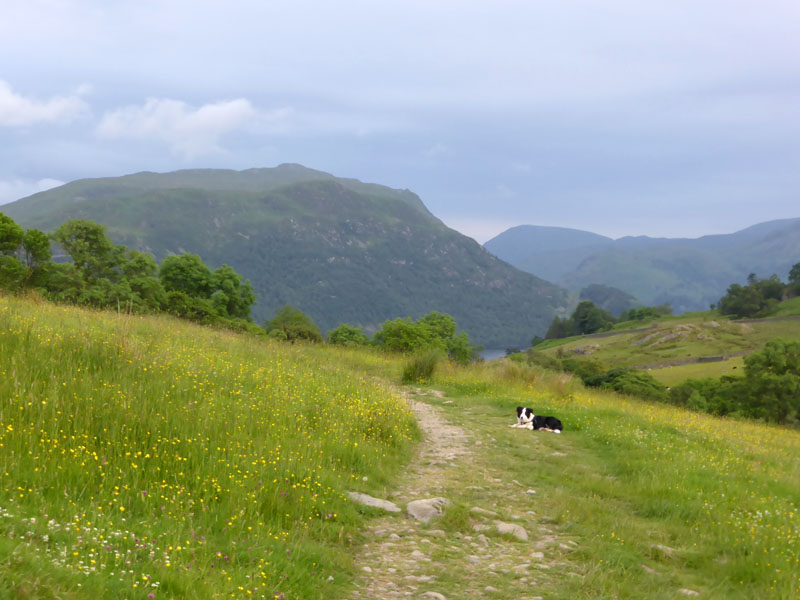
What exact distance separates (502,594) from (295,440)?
380 cm

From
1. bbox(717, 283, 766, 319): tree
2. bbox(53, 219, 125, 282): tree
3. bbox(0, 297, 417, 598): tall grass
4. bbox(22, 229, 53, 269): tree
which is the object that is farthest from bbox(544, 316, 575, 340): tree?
bbox(0, 297, 417, 598): tall grass

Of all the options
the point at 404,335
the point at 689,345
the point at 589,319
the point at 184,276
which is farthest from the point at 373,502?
the point at 589,319

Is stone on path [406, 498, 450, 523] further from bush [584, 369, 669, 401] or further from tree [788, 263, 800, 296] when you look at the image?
tree [788, 263, 800, 296]

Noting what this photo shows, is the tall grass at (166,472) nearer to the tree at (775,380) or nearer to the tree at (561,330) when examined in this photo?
the tree at (775,380)

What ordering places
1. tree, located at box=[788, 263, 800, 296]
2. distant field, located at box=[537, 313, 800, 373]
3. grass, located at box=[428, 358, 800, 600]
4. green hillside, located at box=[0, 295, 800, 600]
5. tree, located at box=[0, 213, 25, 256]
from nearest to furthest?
1. green hillside, located at box=[0, 295, 800, 600]
2. grass, located at box=[428, 358, 800, 600]
3. tree, located at box=[0, 213, 25, 256]
4. distant field, located at box=[537, 313, 800, 373]
5. tree, located at box=[788, 263, 800, 296]

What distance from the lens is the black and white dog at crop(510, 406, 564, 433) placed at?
500 inches

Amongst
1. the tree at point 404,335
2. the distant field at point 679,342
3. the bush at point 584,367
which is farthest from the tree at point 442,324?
the distant field at point 679,342

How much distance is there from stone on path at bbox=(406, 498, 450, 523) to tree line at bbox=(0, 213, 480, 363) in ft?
28.9

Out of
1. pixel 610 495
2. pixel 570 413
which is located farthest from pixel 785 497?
pixel 570 413

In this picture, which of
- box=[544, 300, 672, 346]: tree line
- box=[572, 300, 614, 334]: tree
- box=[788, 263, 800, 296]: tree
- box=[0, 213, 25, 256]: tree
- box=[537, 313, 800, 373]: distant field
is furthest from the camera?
box=[544, 300, 672, 346]: tree line

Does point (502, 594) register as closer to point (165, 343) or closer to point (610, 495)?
point (610, 495)

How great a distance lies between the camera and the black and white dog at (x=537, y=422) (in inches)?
500

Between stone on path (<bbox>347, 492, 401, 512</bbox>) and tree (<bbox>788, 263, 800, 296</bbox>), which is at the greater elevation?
tree (<bbox>788, 263, 800, 296</bbox>)

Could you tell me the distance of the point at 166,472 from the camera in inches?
227
